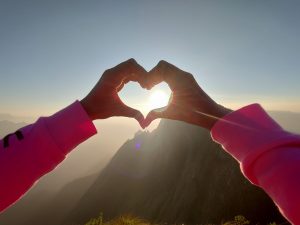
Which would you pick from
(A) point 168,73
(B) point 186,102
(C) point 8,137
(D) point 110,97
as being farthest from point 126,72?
(C) point 8,137

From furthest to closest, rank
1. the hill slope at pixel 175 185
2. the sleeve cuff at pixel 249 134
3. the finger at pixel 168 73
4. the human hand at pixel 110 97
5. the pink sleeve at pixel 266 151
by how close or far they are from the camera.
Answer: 1. the hill slope at pixel 175 185
2. the human hand at pixel 110 97
3. the finger at pixel 168 73
4. the sleeve cuff at pixel 249 134
5. the pink sleeve at pixel 266 151

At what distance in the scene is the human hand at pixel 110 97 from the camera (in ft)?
5.71

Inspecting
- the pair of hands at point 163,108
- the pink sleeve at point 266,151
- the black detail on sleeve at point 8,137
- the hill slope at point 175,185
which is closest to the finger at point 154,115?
the pair of hands at point 163,108

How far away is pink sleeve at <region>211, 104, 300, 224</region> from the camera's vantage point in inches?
39.1

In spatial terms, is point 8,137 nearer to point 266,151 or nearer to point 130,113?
point 130,113

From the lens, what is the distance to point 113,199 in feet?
322

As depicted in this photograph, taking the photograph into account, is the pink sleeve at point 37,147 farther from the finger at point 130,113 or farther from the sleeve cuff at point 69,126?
the finger at point 130,113

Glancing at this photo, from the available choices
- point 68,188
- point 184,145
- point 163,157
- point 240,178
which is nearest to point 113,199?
point 163,157

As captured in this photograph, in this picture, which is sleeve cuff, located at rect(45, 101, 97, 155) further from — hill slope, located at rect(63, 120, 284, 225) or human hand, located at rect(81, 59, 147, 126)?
hill slope, located at rect(63, 120, 284, 225)

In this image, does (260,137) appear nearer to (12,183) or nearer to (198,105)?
(198,105)

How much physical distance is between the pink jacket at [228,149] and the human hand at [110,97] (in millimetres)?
115

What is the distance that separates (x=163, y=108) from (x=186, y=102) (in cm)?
16

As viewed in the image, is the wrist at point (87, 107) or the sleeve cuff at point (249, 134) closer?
the sleeve cuff at point (249, 134)

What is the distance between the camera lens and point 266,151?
1177 millimetres
